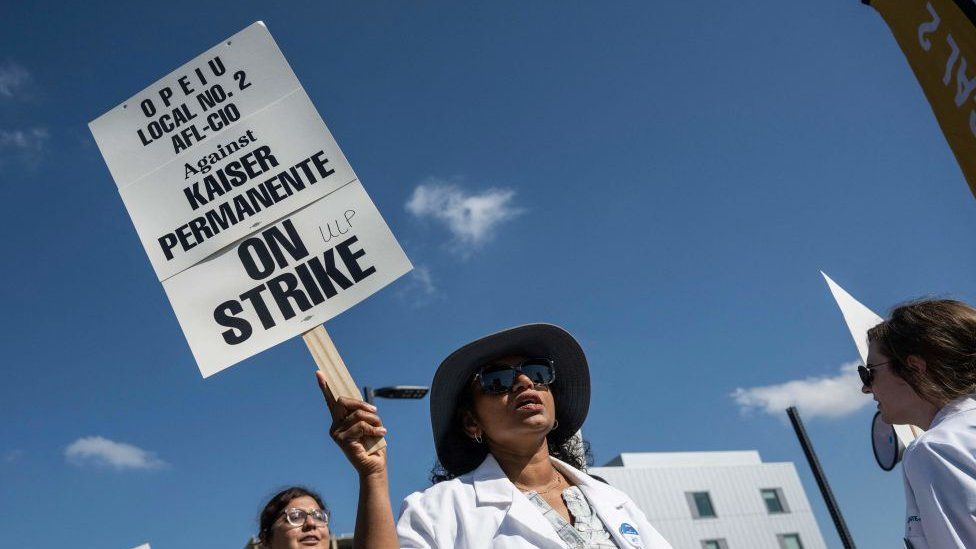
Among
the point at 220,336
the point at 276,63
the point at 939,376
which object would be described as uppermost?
the point at 276,63

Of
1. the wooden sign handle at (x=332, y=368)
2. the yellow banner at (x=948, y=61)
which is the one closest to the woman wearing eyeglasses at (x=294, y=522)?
the wooden sign handle at (x=332, y=368)

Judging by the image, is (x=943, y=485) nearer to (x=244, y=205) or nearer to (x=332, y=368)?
(x=332, y=368)

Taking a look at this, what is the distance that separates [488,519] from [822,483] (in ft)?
30.6

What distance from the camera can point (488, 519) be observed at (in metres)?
2.68

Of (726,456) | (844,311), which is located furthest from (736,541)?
(844,311)

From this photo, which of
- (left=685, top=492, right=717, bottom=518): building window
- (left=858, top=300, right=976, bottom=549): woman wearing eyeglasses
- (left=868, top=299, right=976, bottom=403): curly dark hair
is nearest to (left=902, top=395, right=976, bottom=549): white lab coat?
(left=858, top=300, right=976, bottom=549): woman wearing eyeglasses

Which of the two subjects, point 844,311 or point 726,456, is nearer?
point 844,311

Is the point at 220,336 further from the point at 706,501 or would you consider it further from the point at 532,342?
the point at 706,501

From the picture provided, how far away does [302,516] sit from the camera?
485cm

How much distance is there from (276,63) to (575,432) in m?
2.17

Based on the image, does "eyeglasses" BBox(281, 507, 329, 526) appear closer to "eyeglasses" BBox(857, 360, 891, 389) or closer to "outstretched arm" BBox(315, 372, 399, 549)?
"outstretched arm" BBox(315, 372, 399, 549)

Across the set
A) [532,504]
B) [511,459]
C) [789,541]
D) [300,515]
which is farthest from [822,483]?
[789,541]

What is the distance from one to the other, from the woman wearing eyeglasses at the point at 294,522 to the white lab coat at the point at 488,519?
224 cm

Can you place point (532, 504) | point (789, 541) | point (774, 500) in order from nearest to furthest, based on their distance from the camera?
point (532, 504)
point (789, 541)
point (774, 500)
